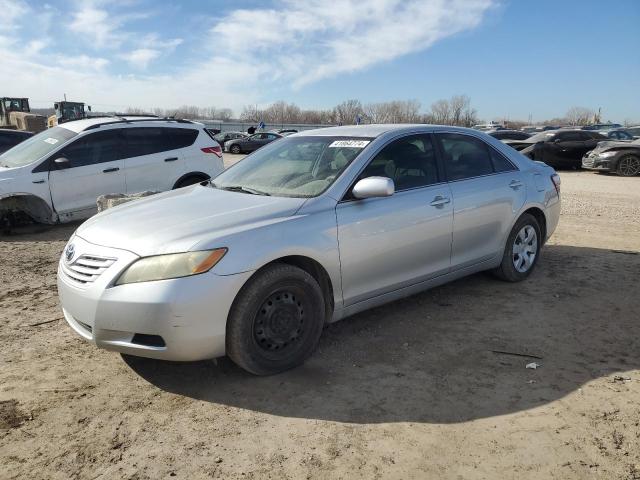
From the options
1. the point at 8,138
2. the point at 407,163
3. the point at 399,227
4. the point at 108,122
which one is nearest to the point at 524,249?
the point at 407,163

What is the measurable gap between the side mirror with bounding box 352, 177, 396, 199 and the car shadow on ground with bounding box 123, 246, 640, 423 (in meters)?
1.18

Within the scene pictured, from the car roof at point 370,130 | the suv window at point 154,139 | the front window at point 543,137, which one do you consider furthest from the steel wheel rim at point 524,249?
the front window at point 543,137

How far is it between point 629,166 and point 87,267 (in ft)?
56.5

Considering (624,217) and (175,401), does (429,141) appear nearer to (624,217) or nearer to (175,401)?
(175,401)

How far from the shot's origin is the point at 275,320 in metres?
3.40

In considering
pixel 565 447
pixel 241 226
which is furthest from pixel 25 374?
pixel 565 447

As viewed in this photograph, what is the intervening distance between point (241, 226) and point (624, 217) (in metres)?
8.13

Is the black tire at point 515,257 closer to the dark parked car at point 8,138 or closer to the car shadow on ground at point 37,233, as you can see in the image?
the car shadow on ground at point 37,233

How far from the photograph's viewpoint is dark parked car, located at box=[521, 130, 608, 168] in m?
18.2

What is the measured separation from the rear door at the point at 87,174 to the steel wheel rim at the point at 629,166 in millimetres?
15031

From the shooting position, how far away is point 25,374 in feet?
11.6

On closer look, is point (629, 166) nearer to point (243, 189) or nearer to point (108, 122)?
point (108, 122)

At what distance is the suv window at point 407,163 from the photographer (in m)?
4.14

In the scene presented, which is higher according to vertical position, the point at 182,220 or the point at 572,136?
the point at 572,136
